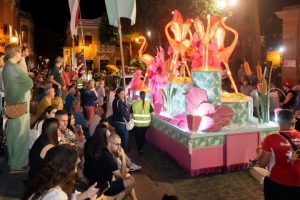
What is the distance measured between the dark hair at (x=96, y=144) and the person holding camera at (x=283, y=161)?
2.23m

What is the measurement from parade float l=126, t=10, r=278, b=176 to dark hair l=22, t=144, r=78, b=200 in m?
4.48

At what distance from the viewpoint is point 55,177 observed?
8.80 ft

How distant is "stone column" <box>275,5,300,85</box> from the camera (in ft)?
51.1

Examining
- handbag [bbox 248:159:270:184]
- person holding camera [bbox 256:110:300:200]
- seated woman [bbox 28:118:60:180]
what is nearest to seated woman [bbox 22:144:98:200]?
seated woman [bbox 28:118:60:180]

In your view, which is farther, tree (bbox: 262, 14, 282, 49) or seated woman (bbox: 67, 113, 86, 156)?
tree (bbox: 262, 14, 282, 49)

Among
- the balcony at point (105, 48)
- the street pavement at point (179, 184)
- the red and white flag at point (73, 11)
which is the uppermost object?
the balcony at point (105, 48)

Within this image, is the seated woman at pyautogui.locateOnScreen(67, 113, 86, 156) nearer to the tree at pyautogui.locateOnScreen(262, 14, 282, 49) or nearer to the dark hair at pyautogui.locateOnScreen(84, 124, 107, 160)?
the dark hair at pyautogui.locateOnScreen(84, 124, 107, 160)

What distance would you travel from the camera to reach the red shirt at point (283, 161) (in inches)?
153

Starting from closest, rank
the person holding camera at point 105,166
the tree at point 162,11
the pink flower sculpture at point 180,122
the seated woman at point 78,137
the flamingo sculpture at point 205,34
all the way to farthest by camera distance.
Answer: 1. the person holding camera at point 105,166
2. the seated woman at point 78,137
3. the pink flower sculpture at point 180,122
4. the flamingo sculpture at point 205,34
5. the tree at point 162,11

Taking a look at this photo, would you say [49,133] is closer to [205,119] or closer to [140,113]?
[205,119]

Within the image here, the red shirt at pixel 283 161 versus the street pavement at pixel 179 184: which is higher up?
the red shirt at pixel 283 161

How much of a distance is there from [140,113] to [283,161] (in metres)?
5.09

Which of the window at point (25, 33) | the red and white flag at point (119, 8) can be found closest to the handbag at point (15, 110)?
the red and white flag at point (119, 8)

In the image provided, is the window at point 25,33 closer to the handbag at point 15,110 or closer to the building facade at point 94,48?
the building facade at point 94,48
